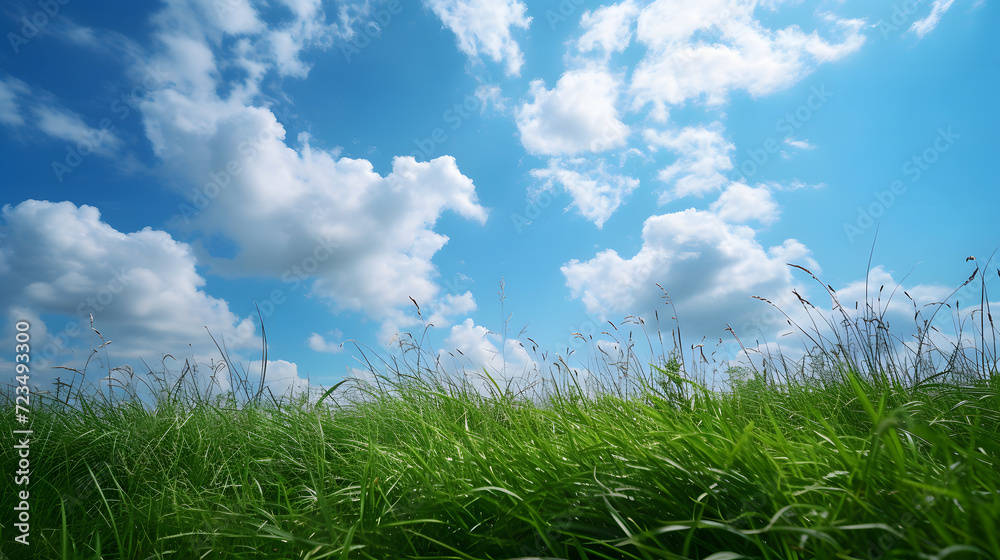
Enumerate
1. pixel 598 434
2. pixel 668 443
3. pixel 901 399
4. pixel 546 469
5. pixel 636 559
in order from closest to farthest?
pixel 636 559 < pixel 668 443 < pixel 546 469 < pixel 598 434 < pixel 901 399

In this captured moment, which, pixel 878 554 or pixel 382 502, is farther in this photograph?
pixel 382 502

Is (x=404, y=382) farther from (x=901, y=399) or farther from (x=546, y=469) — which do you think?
(x=901, y=399)

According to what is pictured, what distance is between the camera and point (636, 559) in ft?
4.30

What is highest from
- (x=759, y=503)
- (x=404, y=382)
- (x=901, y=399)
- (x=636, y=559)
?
(x=404, y=382)

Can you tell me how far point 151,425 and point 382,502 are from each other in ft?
7.80

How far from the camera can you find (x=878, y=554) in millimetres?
1153

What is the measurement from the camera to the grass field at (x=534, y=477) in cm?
121

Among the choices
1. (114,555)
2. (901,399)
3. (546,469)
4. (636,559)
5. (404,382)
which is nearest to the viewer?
(636,559)

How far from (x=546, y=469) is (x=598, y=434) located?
31 cm

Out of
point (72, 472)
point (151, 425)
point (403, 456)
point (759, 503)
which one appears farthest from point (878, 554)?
point (72, 472)

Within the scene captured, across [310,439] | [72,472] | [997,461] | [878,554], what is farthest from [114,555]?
[997,461]

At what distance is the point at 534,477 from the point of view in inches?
67.1

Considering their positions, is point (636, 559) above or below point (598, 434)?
below

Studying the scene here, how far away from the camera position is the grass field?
1210 mm
